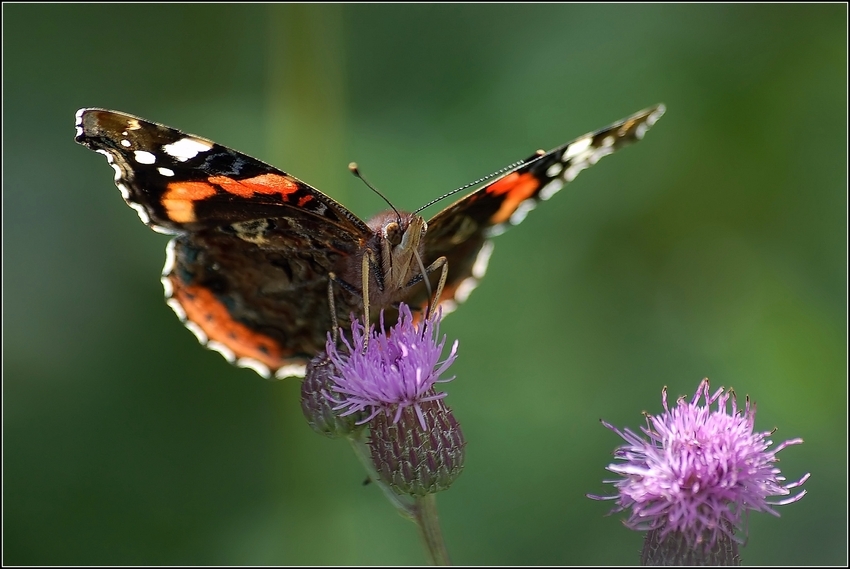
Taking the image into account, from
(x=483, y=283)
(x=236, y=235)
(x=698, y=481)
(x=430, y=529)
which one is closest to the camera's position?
(x=698, y=481)

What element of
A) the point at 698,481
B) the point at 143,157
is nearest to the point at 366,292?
the point at 143,157

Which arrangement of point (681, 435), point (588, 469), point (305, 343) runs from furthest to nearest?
1. point (588, 469)
2. point (305, 343)
3. point (681, 435)

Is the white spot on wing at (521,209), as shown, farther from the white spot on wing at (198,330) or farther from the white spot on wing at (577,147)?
the white spot on wing at (198,330)

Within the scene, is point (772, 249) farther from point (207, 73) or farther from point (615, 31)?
point (207, 73)

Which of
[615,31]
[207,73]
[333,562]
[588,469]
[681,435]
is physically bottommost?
→ [333,562]

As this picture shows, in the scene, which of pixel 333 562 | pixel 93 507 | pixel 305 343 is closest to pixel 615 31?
pixel 305 343

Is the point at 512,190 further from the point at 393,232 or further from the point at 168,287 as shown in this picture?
the point at 168,287
